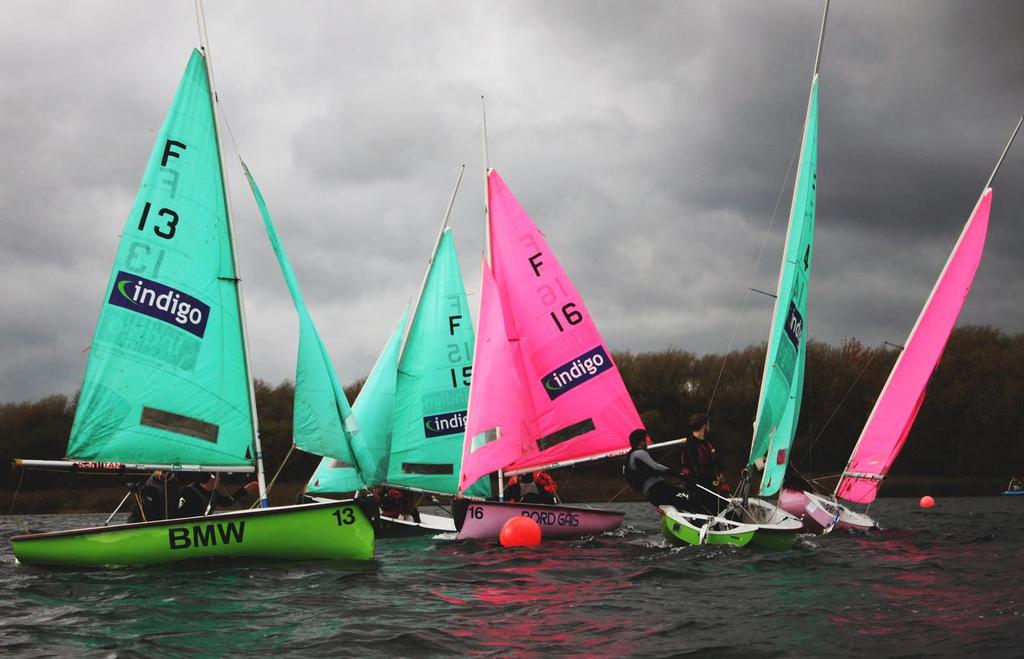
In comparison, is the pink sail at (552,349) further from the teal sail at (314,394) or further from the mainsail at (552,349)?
the teal sail at (314,394)

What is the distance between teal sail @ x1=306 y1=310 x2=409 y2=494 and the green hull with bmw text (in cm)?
875

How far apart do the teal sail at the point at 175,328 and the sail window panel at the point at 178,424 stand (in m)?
0.01

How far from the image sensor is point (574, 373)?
20.3 m

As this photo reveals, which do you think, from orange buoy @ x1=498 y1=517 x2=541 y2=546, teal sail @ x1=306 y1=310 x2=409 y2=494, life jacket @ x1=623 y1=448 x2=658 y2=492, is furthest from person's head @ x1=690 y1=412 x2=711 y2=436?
teal sail @ x1=306 y1=310 x2=409 y2=494

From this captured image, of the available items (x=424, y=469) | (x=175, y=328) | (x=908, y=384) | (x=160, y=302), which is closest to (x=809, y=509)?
(x=908, y=384)

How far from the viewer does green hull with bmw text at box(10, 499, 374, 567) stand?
40.3 ft

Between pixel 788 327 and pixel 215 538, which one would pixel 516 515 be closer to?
pixel 788 327

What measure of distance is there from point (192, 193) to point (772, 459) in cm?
1151

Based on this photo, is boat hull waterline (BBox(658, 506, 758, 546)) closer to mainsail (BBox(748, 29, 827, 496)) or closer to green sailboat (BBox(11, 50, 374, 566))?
mainsail (BBox(748, 29, 827, 496))

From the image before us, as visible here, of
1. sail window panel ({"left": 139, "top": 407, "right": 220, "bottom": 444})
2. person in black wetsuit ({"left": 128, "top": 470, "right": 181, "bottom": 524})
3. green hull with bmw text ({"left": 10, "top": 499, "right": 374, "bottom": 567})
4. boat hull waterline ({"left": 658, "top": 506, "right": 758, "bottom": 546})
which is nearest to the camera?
green hull with bmw text ({"left": 10, "top": 499, "right": 374, "bottom": 567})

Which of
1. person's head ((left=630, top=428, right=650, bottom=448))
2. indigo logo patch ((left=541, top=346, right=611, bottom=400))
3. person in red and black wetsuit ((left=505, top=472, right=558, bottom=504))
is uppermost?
indigo logo patch ((left=541, top=346, right=611, bottom=400))

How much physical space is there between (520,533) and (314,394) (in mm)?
4831

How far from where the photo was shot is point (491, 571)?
1300 cm

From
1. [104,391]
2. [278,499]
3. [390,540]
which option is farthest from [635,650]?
[278,499]
